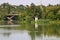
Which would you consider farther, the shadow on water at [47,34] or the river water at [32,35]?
the river water at [32,35]

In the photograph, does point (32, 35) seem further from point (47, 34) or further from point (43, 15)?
point (43, 15)

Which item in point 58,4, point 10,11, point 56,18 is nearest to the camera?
point 56,18

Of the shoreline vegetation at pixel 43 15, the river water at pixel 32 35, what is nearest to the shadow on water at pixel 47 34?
the river water at pixel 32 35

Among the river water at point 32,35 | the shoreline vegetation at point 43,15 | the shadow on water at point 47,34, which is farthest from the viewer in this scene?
the shoreline vegetation at point 43,15

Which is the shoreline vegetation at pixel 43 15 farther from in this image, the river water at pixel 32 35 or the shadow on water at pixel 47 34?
the river water at pixel 32 35

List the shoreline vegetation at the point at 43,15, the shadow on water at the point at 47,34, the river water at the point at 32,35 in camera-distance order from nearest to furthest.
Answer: the shadow on water at the point at 47,34
the river water at the point at 32,35
the shoreline vegetation at the point at 43,15

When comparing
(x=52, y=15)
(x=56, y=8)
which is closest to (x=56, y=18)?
(x=52, y=15)

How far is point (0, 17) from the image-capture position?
72.8ft

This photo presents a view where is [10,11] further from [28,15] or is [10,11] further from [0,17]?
[28,15]

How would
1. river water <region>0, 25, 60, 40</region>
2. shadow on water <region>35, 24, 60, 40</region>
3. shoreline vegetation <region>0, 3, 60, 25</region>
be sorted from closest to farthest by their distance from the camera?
shadow on water <region>35, 24, 60, 40</region> → river water <region>0, 25, 60, 40</region> → shoreline vegetation <region>0, 3, 60, 25</region>

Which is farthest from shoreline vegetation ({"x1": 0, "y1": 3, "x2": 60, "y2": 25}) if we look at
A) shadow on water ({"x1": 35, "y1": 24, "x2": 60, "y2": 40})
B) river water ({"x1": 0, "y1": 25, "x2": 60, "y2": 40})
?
river water ({"x1": 0, "y1": 25, "x2": 60, "y2": 40})

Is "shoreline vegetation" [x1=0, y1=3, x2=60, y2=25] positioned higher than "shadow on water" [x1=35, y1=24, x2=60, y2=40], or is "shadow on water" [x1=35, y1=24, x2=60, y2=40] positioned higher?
"shadow on water" [x1=35, y1=24, x2=60, y2=40]

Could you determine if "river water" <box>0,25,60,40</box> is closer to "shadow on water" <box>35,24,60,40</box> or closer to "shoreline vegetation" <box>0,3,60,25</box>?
"shadow on water" <box>35,24,60,40</box>

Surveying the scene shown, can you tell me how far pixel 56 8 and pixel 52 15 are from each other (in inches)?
58.3
